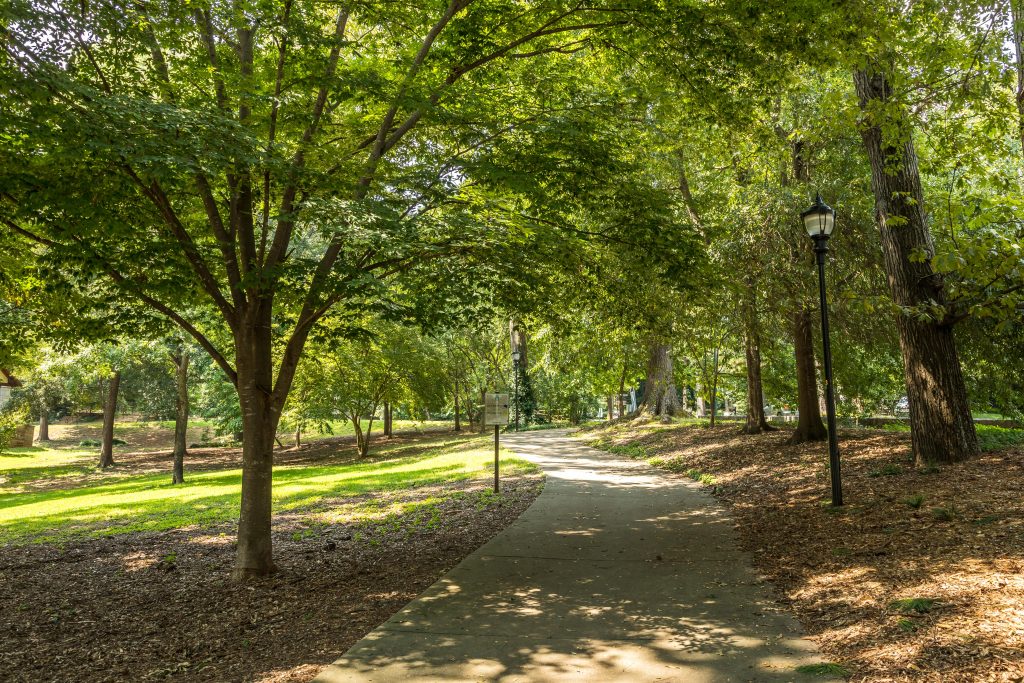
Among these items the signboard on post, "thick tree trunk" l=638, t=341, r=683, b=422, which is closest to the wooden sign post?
the signboard on post

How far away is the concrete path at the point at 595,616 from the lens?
4.15 metres

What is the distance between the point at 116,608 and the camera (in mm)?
6293

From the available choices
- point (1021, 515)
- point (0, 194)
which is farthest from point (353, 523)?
point (1021, 515)

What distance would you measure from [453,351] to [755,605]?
89.2ft

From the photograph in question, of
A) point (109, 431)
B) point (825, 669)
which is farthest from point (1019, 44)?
point (109, 431)

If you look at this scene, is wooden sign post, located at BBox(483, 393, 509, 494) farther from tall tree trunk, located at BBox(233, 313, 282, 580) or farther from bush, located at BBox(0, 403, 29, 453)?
bush, located at BBox(0, 403, 29, 453)

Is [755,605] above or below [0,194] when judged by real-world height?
below

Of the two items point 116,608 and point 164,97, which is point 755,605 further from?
point 164,97

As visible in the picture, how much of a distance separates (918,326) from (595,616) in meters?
6.40

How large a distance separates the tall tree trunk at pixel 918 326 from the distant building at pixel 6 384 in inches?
1382

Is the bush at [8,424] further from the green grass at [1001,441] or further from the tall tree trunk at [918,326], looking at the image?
the green grass at [1001,441]

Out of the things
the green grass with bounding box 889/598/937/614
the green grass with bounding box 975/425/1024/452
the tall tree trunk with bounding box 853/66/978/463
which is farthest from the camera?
the green grass with bounding box 975/425/1024/452

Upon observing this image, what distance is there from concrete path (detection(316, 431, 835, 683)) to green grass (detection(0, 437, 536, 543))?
6.62 m

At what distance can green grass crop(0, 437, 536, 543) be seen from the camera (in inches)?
460
